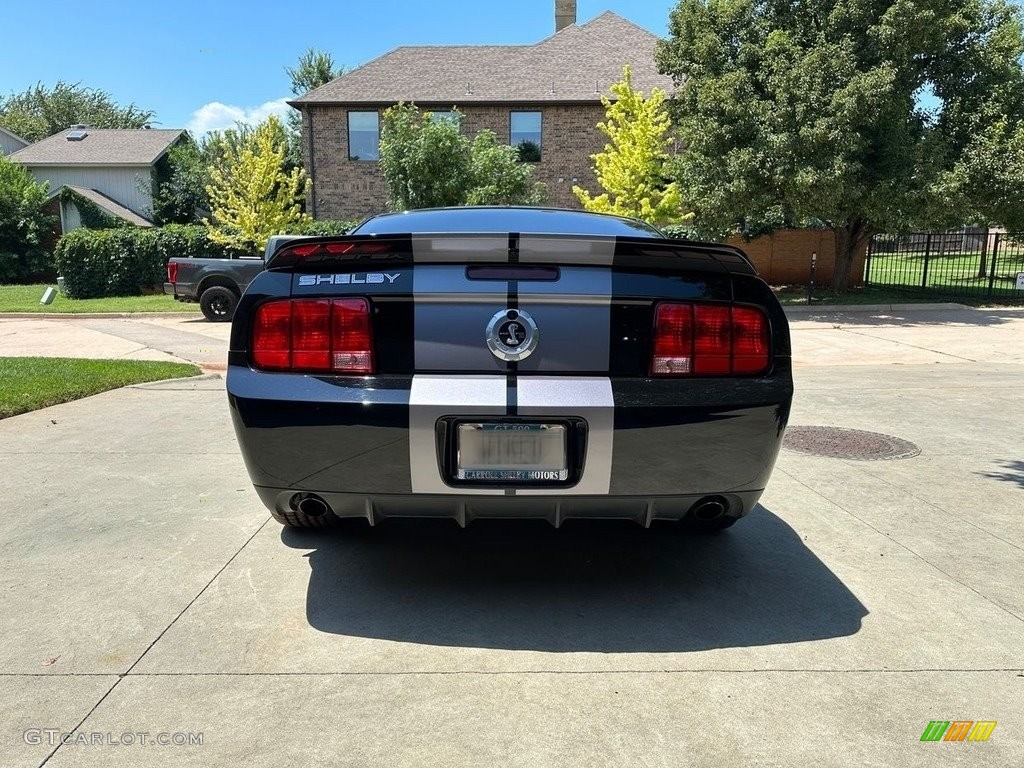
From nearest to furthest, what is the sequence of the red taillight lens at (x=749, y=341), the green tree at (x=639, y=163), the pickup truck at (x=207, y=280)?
the red taillight lens at (x=749, y=341)
the pickup truck at (x=207, y=280)
the green tree at (x=639, y=163)

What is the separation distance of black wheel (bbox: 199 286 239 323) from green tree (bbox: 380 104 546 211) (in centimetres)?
666

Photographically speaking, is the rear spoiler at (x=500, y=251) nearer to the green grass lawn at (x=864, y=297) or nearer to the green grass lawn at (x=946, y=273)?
the green grass lawn at (x=864, y=297)

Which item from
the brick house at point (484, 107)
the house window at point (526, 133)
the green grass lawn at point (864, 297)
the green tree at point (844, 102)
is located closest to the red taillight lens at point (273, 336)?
the green tree at point (844, 102)

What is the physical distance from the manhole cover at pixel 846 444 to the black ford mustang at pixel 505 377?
2838mm

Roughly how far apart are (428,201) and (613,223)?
17.6 metres

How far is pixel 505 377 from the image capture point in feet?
8.97

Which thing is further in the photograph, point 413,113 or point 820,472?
point 413,113

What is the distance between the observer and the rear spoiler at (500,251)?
9.23 ft

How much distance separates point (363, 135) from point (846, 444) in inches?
987

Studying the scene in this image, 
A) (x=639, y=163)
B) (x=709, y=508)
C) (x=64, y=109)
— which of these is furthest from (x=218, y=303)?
(x=64, y=109)

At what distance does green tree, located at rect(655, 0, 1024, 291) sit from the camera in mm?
15602

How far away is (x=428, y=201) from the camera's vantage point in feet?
68.8

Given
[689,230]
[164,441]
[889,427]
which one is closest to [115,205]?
[689,230]

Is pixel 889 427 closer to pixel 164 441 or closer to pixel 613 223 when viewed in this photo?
pixel 613 223
